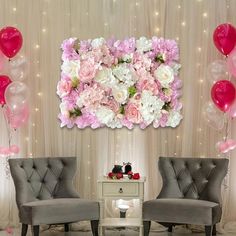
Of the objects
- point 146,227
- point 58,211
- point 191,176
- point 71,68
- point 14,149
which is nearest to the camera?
point 58,211

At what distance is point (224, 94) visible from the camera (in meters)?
6.26

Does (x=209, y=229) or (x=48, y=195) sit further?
(x=48, y=195)

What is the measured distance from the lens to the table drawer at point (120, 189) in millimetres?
6512

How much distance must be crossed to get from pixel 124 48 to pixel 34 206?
7.12 ft

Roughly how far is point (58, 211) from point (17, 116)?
1182mm

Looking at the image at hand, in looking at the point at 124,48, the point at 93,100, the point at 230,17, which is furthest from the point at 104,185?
the point at 230,17

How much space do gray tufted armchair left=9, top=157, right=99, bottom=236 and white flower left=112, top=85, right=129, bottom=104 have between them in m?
0.86

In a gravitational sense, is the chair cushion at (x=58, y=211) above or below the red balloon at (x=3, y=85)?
below

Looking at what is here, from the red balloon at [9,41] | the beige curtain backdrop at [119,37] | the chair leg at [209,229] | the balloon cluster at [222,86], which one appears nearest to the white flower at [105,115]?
the beige curtain backdrop at [119,37]

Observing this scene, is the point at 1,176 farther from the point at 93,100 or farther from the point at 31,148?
the point at 93,100

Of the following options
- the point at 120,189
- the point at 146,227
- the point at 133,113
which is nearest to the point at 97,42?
the point at 133,113

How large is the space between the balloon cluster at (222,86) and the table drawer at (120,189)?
105 centimetres

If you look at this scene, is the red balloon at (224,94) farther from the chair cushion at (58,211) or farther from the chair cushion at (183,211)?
the chair cushion at (58,211)

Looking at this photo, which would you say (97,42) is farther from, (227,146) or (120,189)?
(227,146)
